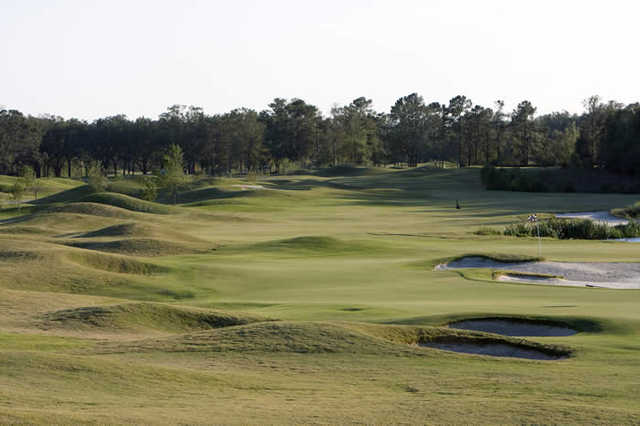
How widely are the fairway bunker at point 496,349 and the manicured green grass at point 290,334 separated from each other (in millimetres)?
213

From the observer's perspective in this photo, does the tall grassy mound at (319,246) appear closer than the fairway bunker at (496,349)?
No

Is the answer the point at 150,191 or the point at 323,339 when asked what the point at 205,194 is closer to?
the point at 150,191

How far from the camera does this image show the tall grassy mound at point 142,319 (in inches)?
721

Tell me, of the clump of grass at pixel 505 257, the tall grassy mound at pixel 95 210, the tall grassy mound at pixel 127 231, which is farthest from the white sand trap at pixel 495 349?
the tall grassy mound at pixel 95 210

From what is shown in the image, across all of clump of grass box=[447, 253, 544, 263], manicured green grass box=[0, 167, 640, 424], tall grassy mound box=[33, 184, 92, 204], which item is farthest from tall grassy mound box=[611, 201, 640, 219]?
tall grassy mound box=[33, 184, 92, 204]

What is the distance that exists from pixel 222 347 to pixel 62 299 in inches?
366

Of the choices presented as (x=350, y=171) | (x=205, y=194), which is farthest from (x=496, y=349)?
(x=350, y=171)

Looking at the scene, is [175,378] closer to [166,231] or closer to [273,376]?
[273,376]

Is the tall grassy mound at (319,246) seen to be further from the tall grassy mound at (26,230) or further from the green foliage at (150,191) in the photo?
the green foliage at (150,191)

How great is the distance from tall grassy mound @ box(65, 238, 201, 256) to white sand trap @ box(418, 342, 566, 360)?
22.7 metres

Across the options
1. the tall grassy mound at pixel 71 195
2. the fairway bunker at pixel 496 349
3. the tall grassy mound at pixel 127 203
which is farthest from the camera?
the tall grassy mound at pixel 71 195

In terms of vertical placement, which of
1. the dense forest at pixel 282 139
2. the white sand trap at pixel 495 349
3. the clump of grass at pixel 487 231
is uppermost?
the dense forest at pixel 282 139

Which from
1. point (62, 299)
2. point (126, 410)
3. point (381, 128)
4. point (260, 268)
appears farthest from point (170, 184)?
point (381, 128)

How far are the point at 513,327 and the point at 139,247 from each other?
22.9 metres
